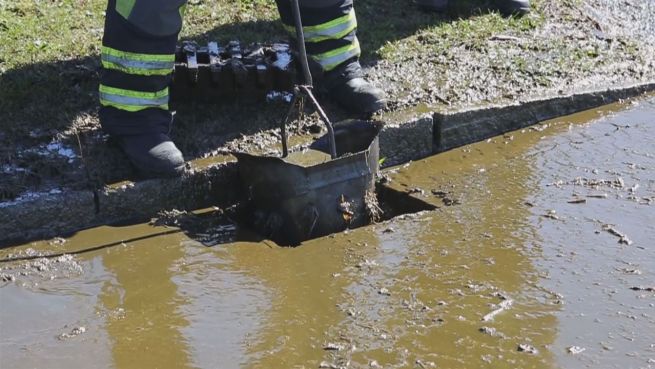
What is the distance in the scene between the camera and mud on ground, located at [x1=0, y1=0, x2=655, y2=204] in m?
4.16

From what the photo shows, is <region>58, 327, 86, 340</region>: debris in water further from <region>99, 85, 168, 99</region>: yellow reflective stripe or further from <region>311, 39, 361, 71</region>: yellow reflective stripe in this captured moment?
<region>311, 39, 361, 71</region>: yellow reflective stripe

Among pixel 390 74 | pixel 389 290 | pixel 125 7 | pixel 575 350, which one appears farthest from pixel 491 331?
pixel 390 74

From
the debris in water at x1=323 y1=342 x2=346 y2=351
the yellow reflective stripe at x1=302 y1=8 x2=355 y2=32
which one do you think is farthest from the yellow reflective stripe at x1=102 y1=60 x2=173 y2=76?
the debris in water at x1=323 y1=342 x2=346 y2=351

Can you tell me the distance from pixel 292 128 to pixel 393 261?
1.12 m

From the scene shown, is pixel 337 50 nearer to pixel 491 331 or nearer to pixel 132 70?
pixel 132 70

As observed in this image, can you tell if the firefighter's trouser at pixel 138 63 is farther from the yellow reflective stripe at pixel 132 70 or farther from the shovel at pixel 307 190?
the shovel at pixel 307 190

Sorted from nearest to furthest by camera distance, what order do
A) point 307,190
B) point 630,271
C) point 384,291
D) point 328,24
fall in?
point 384,291 < point 630,271 < point 307,190 < point 328,24

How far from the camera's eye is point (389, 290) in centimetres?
344

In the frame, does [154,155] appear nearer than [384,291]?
No

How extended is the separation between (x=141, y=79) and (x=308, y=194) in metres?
0.88

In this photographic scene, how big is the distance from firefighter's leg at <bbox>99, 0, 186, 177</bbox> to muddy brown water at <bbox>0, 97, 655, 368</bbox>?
0.34m

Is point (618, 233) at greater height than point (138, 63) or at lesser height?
lesser

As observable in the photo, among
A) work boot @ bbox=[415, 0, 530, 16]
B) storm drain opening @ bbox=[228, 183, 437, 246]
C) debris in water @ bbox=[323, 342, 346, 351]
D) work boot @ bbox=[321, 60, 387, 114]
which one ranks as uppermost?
work boot @ bbox=[415, 0, 530, 16]

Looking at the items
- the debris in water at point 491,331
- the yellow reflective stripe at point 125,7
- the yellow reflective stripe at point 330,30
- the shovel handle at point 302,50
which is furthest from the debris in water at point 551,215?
the yellow reflective stripe at point 125,7
